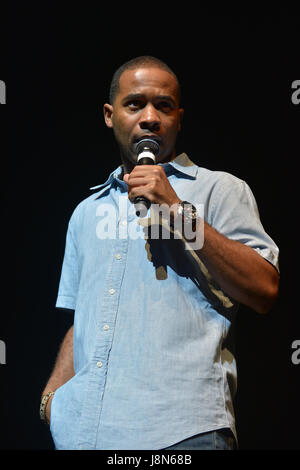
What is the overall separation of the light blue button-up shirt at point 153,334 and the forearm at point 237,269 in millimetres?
59

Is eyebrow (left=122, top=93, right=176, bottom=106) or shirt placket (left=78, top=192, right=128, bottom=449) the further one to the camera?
eyebrow (left=122, top=93, right=176, bottom=106)

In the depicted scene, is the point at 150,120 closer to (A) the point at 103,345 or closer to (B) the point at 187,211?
(B) the point at 187,211

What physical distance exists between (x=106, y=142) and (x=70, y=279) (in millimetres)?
1114

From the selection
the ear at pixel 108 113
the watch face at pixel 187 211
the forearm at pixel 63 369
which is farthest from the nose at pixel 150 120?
the forearm at pixel 63 369

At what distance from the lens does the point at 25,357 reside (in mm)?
2512

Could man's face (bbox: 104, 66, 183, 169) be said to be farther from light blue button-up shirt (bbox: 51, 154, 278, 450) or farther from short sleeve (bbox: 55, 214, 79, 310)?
short sleeve (bbox: 55, 214, 79, 310)

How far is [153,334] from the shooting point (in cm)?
136

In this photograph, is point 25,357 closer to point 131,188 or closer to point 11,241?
point 11,241

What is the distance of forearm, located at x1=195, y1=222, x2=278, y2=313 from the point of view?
1.33m

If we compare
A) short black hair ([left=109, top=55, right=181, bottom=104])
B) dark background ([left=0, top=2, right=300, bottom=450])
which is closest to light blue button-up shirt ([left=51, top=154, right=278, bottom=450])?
short black hair ([left=109, top=55, right=181, bottom=104])

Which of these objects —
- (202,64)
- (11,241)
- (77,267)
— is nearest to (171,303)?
(77,267)

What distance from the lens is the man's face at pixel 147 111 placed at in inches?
65.7

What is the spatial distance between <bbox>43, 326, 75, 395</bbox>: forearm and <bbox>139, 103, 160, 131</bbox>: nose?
0.78m

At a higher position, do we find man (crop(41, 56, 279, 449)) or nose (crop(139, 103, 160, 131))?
nose (crop(139, 103, 160, 131))
